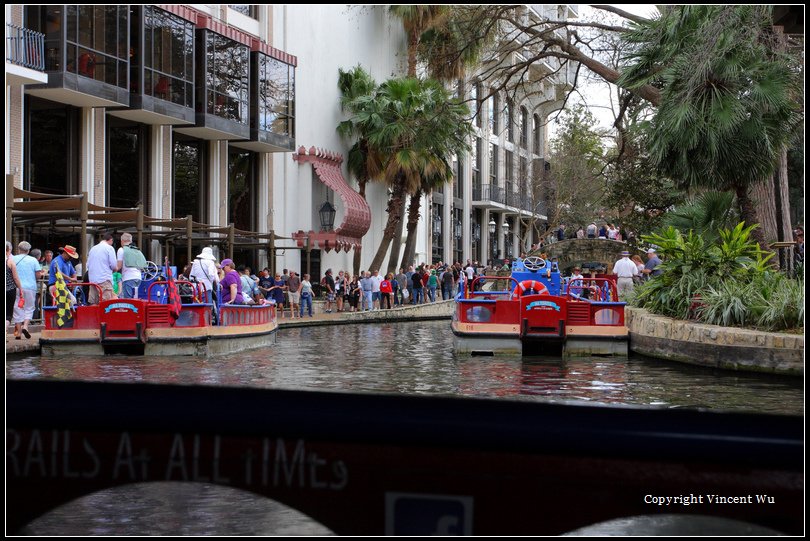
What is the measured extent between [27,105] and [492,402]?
24.5 meters

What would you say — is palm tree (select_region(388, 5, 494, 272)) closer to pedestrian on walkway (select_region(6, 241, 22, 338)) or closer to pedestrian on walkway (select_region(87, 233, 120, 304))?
pedestrian on walkway (select_region(87, 233, 120, 304))

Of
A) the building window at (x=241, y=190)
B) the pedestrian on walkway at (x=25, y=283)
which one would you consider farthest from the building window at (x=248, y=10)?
the pedestrian on walkway at (x=25, y=283)

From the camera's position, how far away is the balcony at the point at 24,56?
22.3 metres

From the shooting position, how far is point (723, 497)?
197cm

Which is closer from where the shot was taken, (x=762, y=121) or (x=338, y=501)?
(x=338, y=501)

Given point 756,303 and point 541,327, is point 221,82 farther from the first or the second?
point 756,303

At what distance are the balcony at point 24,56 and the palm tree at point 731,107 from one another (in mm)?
13626

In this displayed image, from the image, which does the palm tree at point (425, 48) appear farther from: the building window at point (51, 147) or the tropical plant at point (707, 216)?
the building window at point (51, 147)

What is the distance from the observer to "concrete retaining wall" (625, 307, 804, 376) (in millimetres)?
14086

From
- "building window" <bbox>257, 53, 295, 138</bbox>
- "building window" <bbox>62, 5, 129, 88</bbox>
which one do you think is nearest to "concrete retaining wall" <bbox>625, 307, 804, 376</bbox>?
"building window" <bbox>62, 5, 129, 88</bbox>

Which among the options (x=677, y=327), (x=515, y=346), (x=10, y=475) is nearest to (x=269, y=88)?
(x=515, y=346)

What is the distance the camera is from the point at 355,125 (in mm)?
40094

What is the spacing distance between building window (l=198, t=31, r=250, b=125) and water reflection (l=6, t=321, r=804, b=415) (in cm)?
1353

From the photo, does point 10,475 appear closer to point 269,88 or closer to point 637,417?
point 637,417
